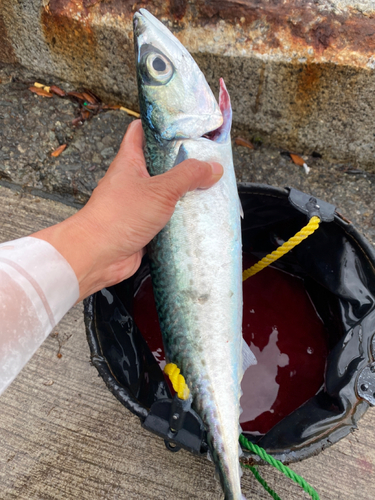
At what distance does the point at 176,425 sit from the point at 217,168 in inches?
36.6

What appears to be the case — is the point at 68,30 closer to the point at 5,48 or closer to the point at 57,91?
the point at 57,91

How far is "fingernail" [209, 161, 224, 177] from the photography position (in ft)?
4.21

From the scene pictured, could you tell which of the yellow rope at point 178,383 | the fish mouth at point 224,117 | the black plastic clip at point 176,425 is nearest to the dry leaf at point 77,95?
the fish mouth at point 224,117

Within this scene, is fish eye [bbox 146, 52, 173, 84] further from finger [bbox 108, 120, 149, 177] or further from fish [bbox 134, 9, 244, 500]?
finger [bbox 108, 120, 149, 177]

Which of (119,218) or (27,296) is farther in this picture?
(119,218)

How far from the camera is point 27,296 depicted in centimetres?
105

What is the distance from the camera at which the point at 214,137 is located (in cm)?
138

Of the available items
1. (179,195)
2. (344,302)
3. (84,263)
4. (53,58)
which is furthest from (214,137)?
(53,58)

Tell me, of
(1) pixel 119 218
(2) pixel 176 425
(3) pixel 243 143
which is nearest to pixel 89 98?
(3) pixel 243 143

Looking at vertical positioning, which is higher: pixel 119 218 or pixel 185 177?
pixel 185 177

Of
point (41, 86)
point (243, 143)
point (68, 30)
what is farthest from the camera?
point (41, 86)

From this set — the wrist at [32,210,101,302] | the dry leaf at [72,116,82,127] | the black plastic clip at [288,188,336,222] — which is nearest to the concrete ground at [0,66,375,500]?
the dry leaf at [72,116,82,127]

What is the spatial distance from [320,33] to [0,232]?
221 cm

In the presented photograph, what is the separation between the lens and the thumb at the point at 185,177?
121 centimetres
